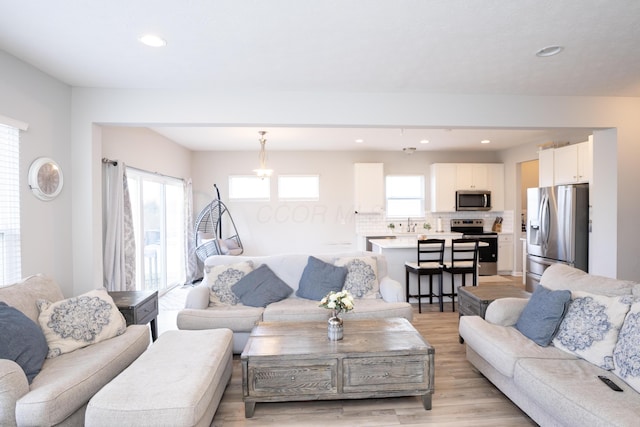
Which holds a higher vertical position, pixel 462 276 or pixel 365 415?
pixel 462 276

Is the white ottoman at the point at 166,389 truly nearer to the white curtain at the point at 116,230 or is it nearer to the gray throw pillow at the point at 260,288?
the gray throw pillow at the point at 260,288

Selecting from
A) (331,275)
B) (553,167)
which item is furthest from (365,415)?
(553,167)

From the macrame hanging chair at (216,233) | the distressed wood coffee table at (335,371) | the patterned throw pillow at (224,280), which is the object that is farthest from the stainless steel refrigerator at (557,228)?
the macrame hanging chair at (216,233)

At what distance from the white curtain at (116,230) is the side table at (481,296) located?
12.6 ft

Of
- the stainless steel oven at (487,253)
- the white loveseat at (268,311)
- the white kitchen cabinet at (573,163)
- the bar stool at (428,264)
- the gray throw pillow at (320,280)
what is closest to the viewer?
the white loveseat at (268,311)

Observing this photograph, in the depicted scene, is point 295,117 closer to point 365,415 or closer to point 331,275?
point 331,275

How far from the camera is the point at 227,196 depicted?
23.5 feet

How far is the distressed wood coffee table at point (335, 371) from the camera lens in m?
2.34

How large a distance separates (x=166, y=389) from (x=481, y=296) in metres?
2.83

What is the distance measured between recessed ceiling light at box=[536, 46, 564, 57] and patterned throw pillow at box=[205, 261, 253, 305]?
11.0 ft

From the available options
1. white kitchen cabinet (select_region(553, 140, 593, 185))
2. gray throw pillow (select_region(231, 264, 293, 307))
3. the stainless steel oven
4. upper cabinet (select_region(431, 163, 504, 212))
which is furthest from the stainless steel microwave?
gray throw pillow (select_region(231, 264, 293, 307))

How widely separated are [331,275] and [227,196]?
4151mm

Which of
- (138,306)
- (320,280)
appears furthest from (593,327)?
(138,306)

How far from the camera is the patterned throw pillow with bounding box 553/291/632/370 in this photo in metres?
2.15
